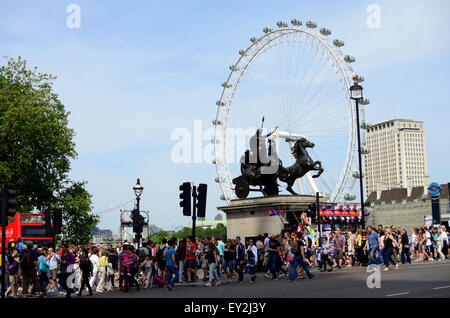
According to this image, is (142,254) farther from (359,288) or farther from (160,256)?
(359,288)

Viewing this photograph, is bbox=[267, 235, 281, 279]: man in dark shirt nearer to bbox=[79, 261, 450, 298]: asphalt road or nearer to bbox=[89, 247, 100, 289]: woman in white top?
bbox=[79, 261, 450, 298]: asphalt road

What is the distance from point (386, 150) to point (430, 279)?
184 m

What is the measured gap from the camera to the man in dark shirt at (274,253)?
21783mm

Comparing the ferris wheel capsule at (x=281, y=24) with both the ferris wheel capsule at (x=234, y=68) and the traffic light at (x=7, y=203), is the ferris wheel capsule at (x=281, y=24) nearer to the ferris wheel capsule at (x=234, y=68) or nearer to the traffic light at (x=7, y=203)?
the ferris wheel capsule at (x=234, y=68)

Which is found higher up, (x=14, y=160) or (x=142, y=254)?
(x=14, y=160)

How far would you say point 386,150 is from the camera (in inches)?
7682

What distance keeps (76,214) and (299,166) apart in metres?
18.3

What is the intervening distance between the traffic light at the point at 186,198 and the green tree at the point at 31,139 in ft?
73.9

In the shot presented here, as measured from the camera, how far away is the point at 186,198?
22.8 m

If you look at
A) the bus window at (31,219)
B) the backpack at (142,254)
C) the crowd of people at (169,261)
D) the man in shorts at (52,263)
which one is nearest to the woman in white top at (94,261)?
the crowd of people at (169,261)

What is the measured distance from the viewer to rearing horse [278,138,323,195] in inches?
1396

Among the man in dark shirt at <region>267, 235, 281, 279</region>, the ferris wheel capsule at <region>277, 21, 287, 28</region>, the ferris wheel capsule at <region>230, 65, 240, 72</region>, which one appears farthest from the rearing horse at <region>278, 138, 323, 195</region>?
the ferris wheel capsule at <region>230, 65, 240, 72</region>
